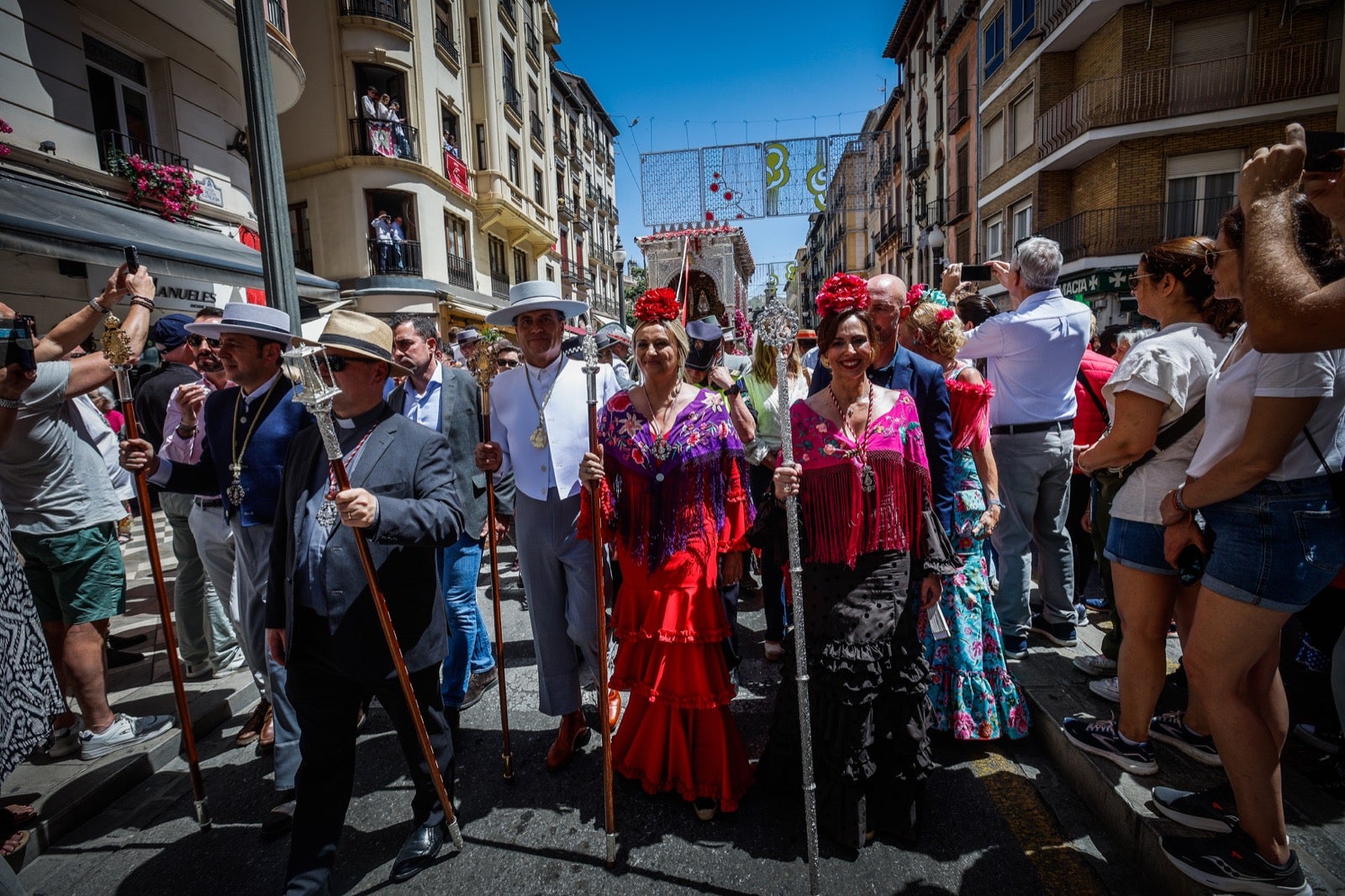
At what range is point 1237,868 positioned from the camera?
1.91 meters

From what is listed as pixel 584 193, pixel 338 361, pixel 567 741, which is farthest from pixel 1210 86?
pixel 584 193

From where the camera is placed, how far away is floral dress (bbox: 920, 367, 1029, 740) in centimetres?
298

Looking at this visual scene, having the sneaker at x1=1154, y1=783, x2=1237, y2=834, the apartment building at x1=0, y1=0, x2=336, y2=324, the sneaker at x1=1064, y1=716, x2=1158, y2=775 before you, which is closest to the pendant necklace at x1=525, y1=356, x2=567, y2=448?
the sneaker at x1=1064, y1=716, x2=1158, y2=775

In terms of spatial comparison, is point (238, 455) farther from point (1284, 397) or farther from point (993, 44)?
point (993, 44)

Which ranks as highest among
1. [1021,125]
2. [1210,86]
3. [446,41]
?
[446,41]

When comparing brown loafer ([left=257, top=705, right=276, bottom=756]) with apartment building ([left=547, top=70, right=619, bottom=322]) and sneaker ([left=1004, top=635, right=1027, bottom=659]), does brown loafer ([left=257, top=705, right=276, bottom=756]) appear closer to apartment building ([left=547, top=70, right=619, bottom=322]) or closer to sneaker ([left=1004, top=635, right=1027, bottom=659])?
sneaker ([left=1004, top=635, right=1027, bottom=659])

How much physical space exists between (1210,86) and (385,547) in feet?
64.5

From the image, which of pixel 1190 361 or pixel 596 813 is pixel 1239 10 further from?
pixel 596 813

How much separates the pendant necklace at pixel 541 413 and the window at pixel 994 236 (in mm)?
21162

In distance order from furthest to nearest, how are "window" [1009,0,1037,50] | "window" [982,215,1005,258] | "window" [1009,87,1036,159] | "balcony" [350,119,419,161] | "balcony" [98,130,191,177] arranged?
"window" [982,215,1005,258]
"window" [1009,87,1036,159]
"window" [1009,0,1037,50]
"balcony" [350,119,419,161]
"balcony" [98,130,191,177]

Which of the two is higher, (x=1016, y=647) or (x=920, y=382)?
(x=920, y=382)

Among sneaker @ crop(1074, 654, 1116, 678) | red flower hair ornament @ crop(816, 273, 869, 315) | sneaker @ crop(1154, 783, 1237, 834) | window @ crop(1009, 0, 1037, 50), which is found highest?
window @ crop(1009, 0, 1037, 50)

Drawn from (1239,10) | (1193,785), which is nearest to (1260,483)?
(1193,785)

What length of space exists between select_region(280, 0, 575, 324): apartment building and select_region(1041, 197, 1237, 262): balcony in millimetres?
17671
